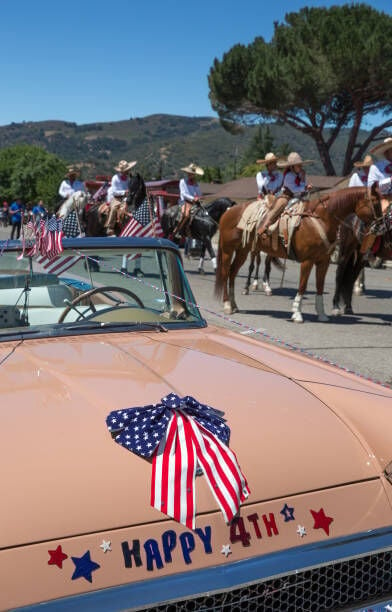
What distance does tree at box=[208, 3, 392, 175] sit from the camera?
37375 millimetres

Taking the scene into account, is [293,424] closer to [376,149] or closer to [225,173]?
[376,149]

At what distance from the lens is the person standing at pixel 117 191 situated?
1836cm

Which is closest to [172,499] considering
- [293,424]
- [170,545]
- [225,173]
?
[170,545]

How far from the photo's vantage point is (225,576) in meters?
2.13

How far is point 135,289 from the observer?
452 cm

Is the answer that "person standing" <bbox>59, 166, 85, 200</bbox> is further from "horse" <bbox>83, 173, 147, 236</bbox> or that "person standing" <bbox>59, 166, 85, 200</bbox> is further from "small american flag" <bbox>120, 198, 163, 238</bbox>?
"small american flag" <bbox>120, 198, 163, 238</bbox>

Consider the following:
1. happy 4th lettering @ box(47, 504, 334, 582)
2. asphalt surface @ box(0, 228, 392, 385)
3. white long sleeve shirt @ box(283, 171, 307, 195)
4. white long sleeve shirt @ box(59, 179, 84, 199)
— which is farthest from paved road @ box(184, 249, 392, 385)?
white long sleeve shirt @ box(59, 179, 84, 199)

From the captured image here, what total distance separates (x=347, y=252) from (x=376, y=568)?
35.6ft

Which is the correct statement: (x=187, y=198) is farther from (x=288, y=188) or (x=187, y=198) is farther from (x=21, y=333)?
(x=21, y=333)

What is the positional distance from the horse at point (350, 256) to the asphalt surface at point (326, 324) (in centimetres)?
31

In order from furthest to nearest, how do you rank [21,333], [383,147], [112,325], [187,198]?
1. [187,198]
2. [383,147]
3. [112,325]
4. [21,333]

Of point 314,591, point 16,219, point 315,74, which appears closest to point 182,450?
point 314,591

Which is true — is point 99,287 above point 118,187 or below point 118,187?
below

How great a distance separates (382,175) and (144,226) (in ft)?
24.2
